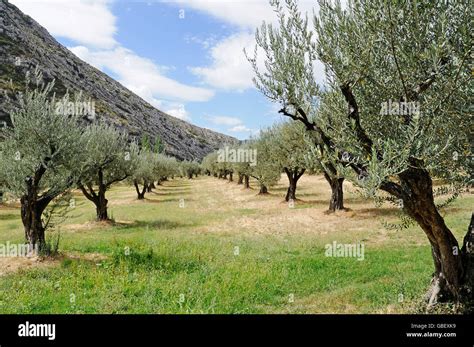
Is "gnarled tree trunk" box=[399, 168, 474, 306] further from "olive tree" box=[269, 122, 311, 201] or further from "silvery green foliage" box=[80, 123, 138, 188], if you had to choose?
"olive tree" box=[269, 122, 311, 201]

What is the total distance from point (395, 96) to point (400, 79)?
1.36 ft

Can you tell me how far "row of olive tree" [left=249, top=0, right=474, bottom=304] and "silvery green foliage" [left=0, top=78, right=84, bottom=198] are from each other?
12080 millimetres

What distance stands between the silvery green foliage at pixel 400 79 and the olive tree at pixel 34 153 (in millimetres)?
13859

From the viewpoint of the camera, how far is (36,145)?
17.3 metres

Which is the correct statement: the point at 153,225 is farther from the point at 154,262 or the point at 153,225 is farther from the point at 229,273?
the point at 229,273

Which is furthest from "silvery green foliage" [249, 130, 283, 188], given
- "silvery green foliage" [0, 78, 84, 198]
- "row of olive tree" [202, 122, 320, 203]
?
"silvery green foliage" [0, 78, 84, 198]

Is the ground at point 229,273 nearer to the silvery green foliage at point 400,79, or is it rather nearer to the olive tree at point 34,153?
the silvery green foliage at point 400,79

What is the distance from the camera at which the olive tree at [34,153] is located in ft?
55.9

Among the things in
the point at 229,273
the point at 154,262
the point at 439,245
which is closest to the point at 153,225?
the point at 154,262

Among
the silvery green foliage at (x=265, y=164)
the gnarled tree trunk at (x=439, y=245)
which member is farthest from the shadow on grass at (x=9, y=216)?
the gnarled tree trunk at (x=439, y=245)

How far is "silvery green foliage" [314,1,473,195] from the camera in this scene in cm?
762
